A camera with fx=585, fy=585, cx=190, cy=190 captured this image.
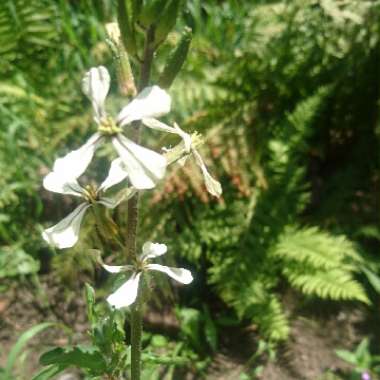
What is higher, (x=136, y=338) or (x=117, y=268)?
(x=117, y=268)

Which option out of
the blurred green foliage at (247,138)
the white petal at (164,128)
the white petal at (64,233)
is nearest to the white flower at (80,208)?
the white petal at (64,233)

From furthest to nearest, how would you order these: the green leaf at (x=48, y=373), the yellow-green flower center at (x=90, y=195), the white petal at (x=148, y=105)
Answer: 1. the green leaf at (x=48, y=373)
2. the yellow-green flower center at (x=90, y=195)
3. the white petal at (x=148, y=105)

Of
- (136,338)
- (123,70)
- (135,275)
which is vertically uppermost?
(123,70)

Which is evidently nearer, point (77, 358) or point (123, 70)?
point (123, 70)

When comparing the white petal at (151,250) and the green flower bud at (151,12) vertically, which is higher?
the green flower bud at (151,12)

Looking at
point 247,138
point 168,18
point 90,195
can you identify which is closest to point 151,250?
point 90,195

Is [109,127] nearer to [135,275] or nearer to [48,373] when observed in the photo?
[135,275]

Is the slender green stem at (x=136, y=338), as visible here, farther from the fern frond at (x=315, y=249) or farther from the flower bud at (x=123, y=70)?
the fern frond at (x=315, y=249)

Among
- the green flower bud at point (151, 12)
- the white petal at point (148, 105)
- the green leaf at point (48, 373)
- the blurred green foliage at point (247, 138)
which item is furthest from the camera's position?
the blurred green foliage at point (247, 138)
